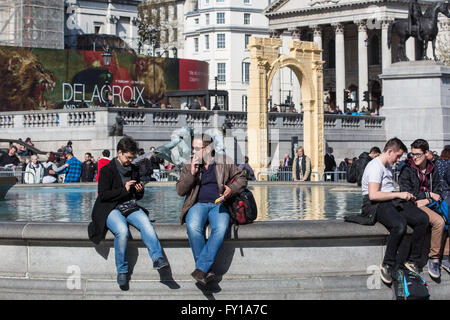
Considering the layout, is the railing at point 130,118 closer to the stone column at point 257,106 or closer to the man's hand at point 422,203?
the stone column at point 257,106

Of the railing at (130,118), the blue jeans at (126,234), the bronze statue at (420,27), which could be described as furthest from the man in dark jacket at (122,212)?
the bronze statue at (420,27)

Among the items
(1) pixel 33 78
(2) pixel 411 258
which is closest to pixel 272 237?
(2) pixel 411 258

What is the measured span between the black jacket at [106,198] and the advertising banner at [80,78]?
45.3m

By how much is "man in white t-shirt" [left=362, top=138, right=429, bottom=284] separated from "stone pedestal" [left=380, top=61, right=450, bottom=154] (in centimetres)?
2579

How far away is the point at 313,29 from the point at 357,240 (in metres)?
80.0

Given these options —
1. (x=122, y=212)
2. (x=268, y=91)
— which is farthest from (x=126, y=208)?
(x=268, y=91)

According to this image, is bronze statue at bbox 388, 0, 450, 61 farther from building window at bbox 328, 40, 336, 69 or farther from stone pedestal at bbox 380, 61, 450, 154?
building window at bbox 328, 40, 336, 69

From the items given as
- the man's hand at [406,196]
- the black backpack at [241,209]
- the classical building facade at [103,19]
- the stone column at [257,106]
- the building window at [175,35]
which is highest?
the building window at [175,35]

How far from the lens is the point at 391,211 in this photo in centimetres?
1035

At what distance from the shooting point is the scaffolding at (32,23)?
65.9 m

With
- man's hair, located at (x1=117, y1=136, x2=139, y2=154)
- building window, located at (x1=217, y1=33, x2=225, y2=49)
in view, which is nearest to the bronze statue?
man's hair, located at (x1=117, y1=136, x2=139, y2=154)

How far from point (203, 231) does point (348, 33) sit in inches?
3452

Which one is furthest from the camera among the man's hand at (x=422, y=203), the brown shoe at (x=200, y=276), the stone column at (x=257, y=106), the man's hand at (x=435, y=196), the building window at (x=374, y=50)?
the building window at (x=374, y=50)

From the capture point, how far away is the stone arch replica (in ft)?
95.6
